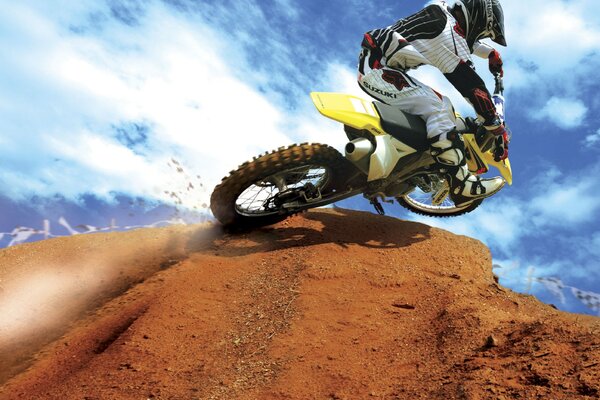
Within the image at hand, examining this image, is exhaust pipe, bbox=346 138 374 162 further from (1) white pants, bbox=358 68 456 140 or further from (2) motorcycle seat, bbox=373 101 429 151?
(1) white pants, bbox=358 68 456 140

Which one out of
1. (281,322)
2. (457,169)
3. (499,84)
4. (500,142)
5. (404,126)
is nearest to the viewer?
(281,322)

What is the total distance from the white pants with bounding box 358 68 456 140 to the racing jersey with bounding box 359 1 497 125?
181mm

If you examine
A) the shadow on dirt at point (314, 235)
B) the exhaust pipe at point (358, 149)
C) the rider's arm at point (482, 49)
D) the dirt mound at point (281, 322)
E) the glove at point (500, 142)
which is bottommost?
the dirt mound at point (281, 322)

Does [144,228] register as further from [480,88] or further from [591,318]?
[591,318]

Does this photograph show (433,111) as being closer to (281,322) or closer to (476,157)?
(476,157)

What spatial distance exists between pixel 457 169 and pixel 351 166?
1.36 meters

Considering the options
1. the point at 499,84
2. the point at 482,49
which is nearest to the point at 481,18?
the point at 482,49

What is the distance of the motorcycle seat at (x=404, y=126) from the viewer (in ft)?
19.1

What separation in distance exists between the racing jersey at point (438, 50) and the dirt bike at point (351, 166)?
58 cm

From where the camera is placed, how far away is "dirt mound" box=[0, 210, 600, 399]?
10.8 ft

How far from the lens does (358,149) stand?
18.3ft

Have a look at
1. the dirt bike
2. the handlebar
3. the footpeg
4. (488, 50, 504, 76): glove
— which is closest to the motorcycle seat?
the dirt bike

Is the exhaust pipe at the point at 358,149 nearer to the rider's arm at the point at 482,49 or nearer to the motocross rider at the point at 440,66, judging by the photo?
the motocross rider at the point at 440,66

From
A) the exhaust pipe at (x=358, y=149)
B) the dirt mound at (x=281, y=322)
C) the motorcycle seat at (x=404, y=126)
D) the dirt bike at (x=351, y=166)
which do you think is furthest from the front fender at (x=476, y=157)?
the exhaust pipe at (x=358, y=149)
